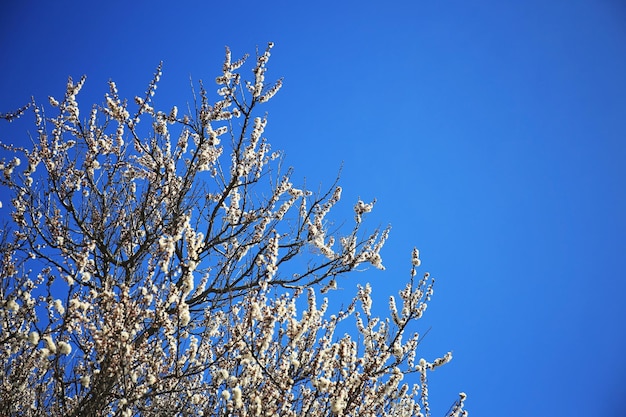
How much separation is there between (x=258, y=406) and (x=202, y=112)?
3312mm

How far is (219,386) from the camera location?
3.75m

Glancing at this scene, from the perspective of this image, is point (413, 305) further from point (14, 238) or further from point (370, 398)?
point (14, 238)

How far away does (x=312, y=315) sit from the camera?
407 cm

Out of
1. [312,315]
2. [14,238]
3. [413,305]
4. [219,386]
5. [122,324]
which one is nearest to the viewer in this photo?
[122,324]

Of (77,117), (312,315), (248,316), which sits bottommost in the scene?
(248,316)

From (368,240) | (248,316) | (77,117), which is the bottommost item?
(248,316)

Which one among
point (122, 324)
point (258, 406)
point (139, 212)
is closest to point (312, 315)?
point (258, 406)

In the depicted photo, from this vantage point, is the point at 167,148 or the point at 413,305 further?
the point at 167,148

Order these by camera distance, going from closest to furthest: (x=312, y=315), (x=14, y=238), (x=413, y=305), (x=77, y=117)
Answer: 1. (x=312, y=315)
2. (x=413, y=305)
3. (x=14, y=238)
4. (x=77, y=117)

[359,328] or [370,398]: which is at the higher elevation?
[359,328]

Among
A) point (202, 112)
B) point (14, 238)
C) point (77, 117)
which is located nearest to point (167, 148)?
point (202, 112)

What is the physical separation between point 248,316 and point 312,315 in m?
0.89

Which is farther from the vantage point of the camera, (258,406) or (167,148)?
(167,148)

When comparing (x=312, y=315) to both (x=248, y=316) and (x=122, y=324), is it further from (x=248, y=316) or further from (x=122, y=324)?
(x=122, y=324)
